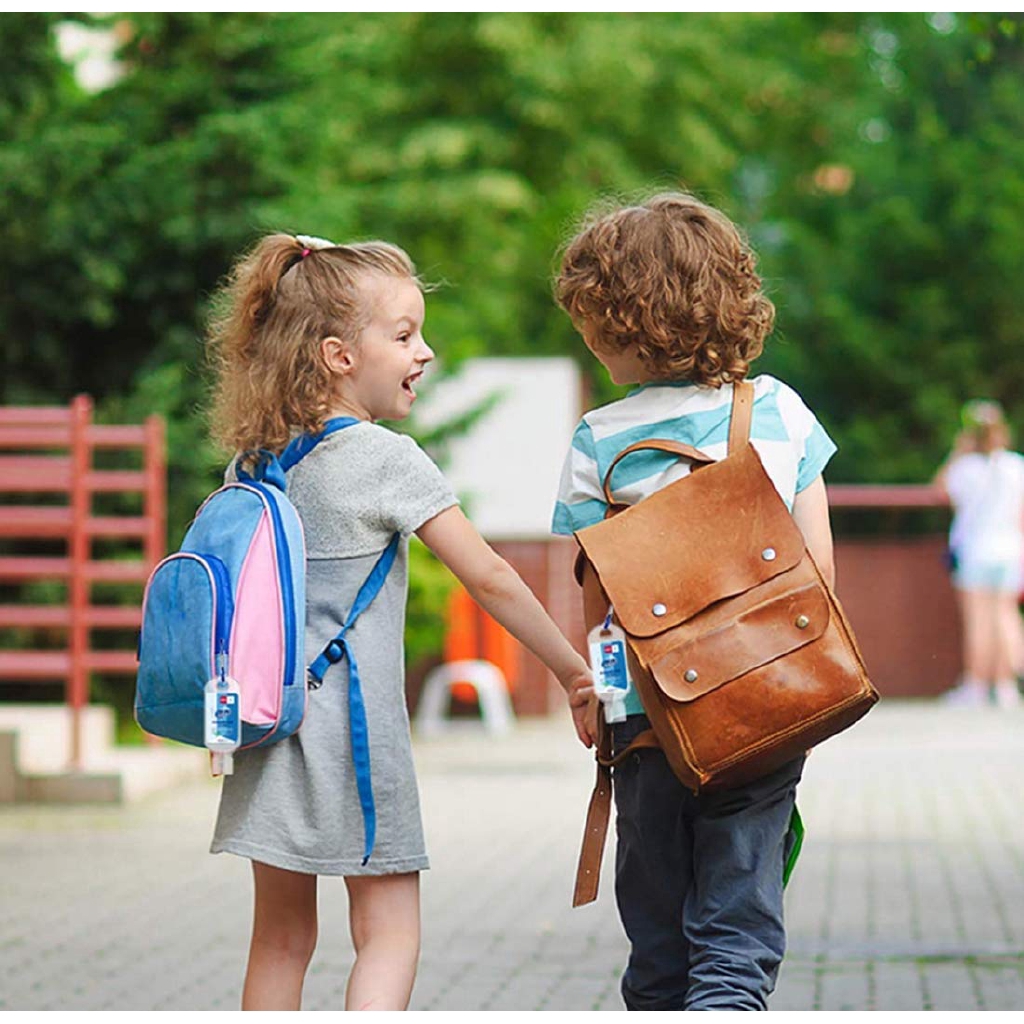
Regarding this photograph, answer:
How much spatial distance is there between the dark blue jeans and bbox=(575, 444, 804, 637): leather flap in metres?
0.24

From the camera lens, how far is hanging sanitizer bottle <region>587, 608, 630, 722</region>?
373 cm

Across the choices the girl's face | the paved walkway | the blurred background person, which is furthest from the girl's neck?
the blurred background person

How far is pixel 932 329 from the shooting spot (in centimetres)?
2527

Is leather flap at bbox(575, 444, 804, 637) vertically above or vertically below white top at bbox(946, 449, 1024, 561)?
above

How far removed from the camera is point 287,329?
13.2ft

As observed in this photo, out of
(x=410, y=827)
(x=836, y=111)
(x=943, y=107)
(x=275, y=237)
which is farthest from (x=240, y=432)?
(x=836, y=111)

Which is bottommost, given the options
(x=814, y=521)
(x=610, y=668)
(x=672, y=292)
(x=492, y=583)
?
(x=610, y=668)

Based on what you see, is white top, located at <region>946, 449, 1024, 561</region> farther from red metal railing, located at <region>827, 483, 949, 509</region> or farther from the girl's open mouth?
the girl's open mouth

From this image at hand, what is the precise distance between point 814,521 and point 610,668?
49 cm

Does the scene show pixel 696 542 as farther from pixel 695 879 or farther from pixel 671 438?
A: pixel 695 879

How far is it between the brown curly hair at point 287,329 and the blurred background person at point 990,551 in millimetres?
12536

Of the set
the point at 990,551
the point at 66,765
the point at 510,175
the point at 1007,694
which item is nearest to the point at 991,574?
the point at 990,551

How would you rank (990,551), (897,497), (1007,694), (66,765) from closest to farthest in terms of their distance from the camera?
(66,765), (990,551), (1007,694), (897,497)

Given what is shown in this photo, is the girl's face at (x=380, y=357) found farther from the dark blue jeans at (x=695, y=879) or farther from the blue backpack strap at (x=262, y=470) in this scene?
the dark blue jeans at (x=695, y=879)
